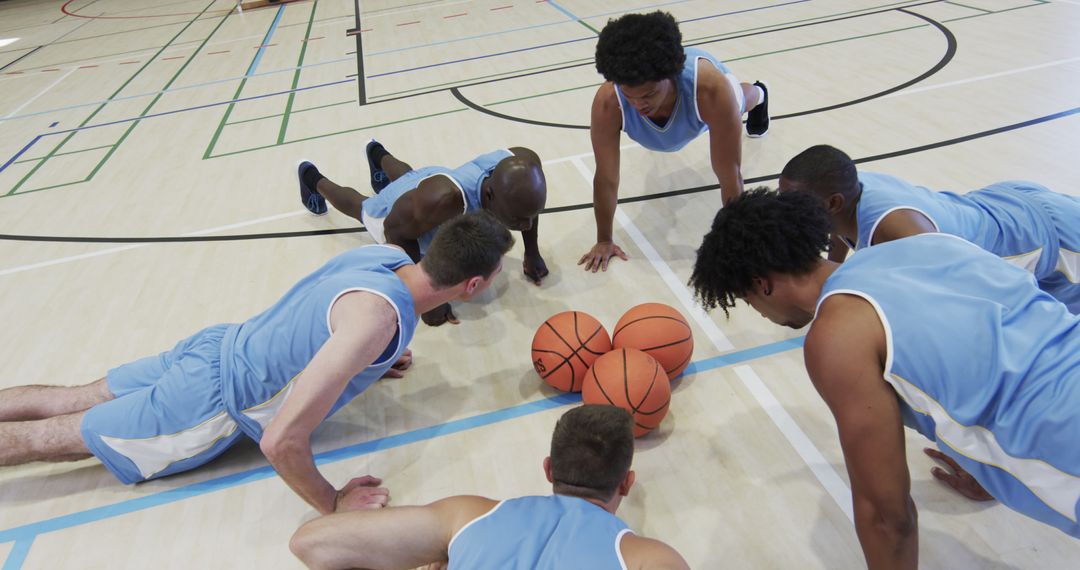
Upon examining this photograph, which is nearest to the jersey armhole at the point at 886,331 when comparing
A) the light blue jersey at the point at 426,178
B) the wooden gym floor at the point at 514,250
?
the wooden gym floor at the point at 514,250

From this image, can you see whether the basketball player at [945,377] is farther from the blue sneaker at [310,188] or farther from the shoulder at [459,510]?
the blue sneaker at [310,188]

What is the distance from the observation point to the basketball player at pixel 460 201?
3.39 metres

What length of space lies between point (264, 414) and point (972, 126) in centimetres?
527

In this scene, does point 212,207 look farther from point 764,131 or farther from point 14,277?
point 764,131

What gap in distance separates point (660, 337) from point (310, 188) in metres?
3.16

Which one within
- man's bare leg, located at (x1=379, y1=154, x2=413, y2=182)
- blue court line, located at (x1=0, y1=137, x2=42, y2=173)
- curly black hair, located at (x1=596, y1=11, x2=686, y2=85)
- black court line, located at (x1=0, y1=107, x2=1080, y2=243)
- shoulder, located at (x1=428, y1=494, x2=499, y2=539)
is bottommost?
black court line, located at (x1=0, y1=107, x2=1080, y2=243)

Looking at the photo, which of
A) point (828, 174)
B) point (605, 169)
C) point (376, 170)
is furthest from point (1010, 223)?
point (376, 170)

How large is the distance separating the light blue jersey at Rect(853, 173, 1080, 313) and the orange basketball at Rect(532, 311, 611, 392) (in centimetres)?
120

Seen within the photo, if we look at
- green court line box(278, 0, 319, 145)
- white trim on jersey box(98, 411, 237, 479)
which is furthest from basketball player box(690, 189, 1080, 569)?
green court line box(278, 0, 319, 145)

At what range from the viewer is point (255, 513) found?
271 centimetres

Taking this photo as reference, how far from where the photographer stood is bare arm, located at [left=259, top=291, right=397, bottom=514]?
7.56 ft

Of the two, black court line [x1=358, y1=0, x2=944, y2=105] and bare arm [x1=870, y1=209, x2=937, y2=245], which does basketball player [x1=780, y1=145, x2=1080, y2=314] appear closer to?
bare arm [x1=870, y1=209, x2=937, y2=245]

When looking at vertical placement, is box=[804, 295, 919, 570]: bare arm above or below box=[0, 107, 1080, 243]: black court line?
above

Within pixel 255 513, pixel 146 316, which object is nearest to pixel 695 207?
pixel 255 513
